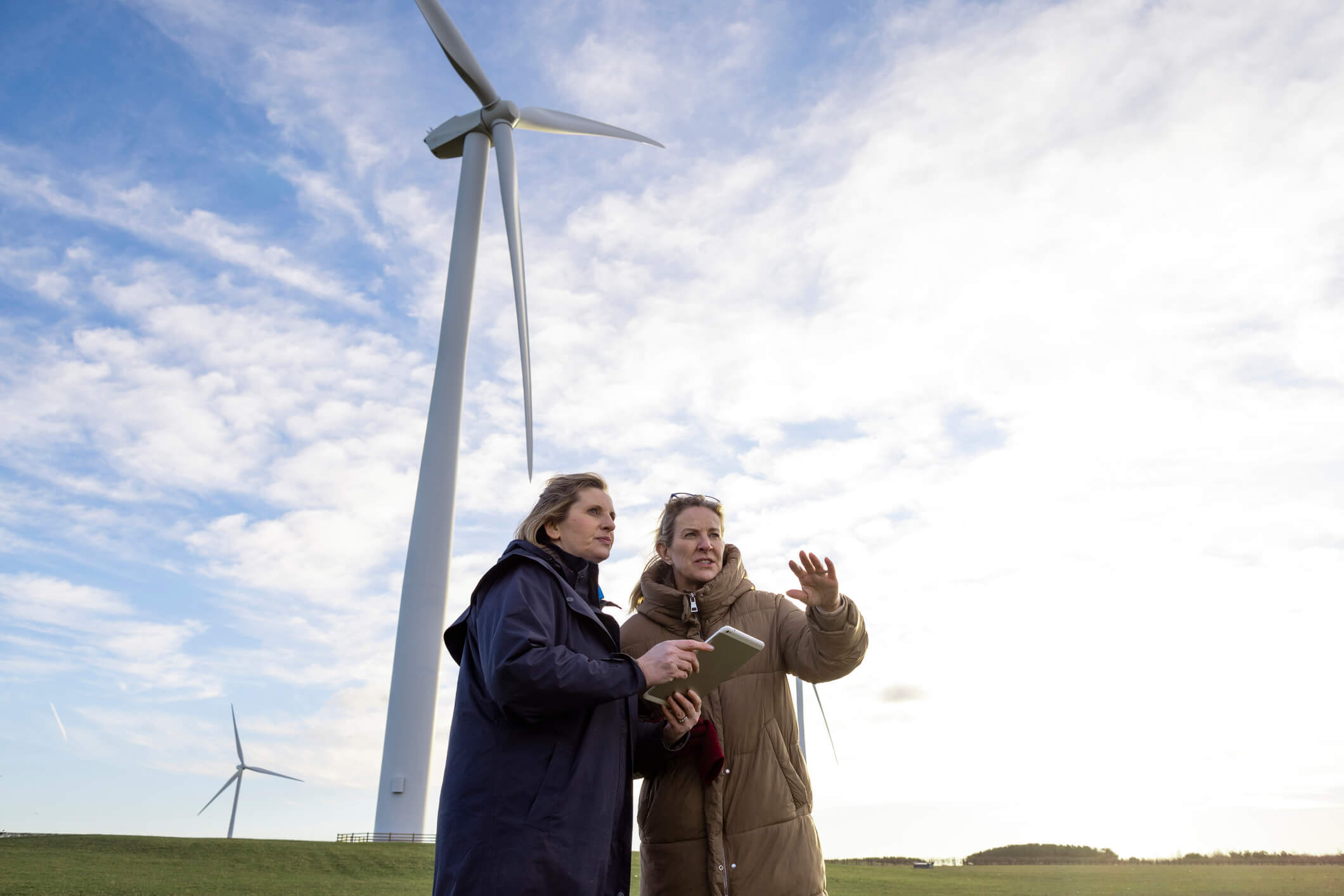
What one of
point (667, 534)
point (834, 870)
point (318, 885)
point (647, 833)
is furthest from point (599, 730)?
point (834, 870)

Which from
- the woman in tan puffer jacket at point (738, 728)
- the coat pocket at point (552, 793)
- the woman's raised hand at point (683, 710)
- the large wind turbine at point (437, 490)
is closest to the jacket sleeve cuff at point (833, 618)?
the woman in tan puffer jacket at point (738, 728)

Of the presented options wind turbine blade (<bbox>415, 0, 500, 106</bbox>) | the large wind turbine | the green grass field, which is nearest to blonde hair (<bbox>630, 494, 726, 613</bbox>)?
the green grass field

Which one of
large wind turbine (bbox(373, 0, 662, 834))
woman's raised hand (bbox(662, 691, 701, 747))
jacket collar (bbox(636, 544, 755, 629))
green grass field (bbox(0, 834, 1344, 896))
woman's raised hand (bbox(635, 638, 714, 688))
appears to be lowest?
green grass field (bbox(0, 834, 1344, 896))

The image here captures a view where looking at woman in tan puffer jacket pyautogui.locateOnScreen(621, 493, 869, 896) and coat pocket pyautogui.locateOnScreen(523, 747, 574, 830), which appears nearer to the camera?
coat pocket pyautogui.locateOnScreen(523, 747, 574, 830)

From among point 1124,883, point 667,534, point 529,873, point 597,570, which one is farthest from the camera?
point 1124,883

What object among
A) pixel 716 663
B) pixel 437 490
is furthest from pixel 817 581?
pixel 437 490

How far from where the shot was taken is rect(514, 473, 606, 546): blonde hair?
452cm

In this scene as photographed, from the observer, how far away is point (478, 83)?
34250 millimetres

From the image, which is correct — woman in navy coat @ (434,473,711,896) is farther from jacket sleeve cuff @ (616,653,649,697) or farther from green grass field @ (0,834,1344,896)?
green grass field @ (0,834,1344,896)

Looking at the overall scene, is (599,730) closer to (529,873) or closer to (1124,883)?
(529,873)

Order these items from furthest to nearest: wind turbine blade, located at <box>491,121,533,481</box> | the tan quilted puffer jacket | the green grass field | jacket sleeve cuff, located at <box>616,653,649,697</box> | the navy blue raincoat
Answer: wind turbine blade, located at <box>491,121,533,481</box>, the green grass field, the tan quilted puffer jacket, jacket sleeve cuff, located at <box>616,653,649,697</box>, the navy blue raincoat

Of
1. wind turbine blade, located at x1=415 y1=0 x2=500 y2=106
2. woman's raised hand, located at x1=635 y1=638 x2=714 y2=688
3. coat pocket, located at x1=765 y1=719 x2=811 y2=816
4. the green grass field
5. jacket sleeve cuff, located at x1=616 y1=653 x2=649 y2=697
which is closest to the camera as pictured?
jacket sleeve cuff, located at x1=616 y1=653 x2=649 y2=697

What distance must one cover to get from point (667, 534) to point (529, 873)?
2226 mm

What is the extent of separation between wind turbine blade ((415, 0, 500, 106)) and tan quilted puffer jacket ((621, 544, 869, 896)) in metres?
30.1
